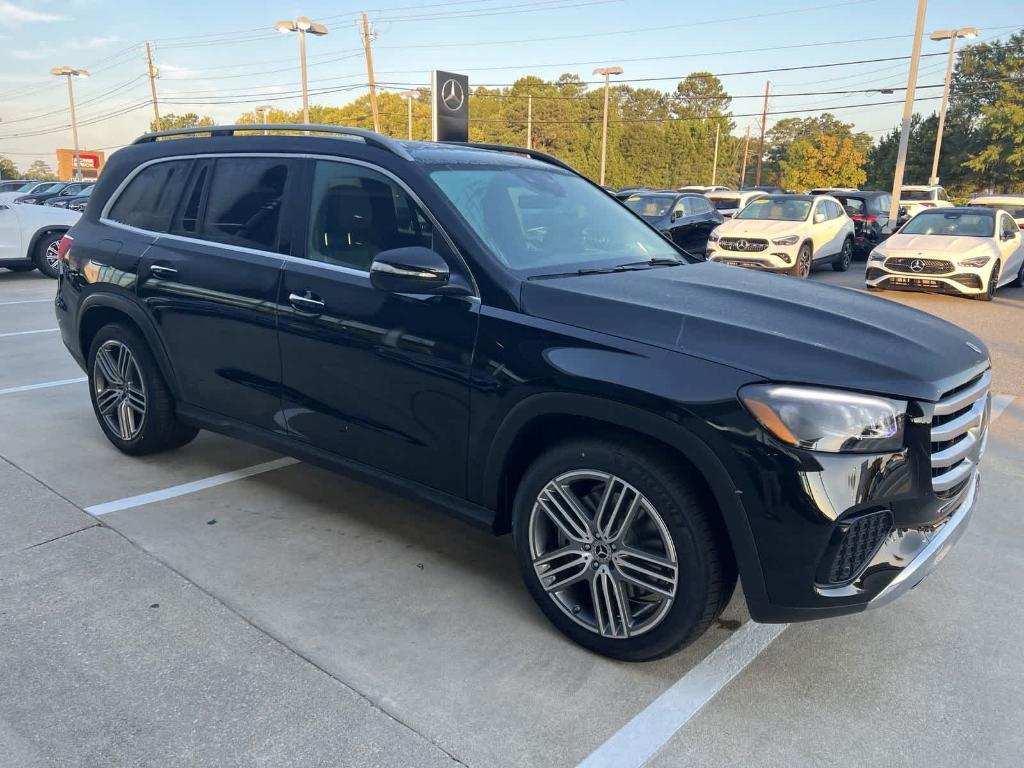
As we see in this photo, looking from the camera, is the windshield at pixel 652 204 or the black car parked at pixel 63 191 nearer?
the windshield at pixel 652 204

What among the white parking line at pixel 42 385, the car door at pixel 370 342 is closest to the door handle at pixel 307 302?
the car door at pixel 370 342

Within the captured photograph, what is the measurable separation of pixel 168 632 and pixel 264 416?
122cm

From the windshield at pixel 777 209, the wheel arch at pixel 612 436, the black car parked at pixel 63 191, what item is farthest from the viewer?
the black car parked at pixel 63 191

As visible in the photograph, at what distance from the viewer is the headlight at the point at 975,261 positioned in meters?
12.1

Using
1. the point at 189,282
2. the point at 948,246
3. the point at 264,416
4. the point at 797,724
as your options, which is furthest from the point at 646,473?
the point at 948,246

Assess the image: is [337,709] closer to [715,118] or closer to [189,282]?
[189,282]

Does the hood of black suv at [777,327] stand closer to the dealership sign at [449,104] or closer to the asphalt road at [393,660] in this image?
the asphalt road at [393,660]

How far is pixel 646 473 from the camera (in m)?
2.62

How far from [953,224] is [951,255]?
4.70ft

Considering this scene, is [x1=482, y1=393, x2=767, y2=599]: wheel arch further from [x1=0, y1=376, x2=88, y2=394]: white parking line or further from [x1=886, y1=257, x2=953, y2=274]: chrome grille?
[x1=886, y1=257, x2=953, y2=274]: chrome grille

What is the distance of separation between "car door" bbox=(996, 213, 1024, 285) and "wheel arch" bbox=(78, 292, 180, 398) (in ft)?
41.3

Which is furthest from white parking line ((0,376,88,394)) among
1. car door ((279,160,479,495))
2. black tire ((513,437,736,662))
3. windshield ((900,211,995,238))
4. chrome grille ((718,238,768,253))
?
windshield ((900,211,995,238))

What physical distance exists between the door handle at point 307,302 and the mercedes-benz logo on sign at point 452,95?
10.6 m

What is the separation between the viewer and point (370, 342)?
332 centimetres
